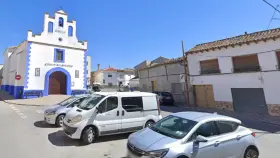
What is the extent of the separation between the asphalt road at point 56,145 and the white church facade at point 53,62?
43.9 feet

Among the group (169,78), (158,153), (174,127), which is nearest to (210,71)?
(169,78)

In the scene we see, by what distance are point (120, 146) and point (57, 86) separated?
19.2 m

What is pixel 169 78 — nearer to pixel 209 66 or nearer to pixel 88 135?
pixel 209 66

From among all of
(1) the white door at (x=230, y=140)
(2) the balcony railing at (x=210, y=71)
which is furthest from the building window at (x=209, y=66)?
(1) the white door at (x=230, y=140)

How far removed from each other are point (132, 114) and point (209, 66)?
505 inches

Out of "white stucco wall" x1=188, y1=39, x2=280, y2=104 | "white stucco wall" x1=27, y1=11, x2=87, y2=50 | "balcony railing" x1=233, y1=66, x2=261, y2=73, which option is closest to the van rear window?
"white stucco wall" x1=188, y1=39, x2=280, y2=104

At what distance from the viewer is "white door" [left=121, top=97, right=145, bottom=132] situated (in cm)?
694

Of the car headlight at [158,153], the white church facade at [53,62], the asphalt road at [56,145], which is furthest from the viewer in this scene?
the white church facade at [53,62]

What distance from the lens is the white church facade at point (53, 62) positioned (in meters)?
19.6

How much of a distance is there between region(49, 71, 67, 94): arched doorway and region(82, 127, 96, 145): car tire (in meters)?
18.1

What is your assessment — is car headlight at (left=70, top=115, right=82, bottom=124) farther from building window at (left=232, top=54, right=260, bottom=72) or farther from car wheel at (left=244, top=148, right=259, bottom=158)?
building window at (left=232, top=54, right=260, bottom=72)

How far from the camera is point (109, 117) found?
659 centimetres

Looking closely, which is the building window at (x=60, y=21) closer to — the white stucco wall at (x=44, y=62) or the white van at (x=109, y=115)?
the white stucco wall at (x=44, y=62)

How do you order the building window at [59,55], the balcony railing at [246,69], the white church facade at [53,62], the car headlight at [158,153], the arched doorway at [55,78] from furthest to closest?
the building window at [59,55]
the arched doorway at [55,78]
the white church facade at [53,62]
the balcony railing at [246,69]
the car headlight at [158,153]
